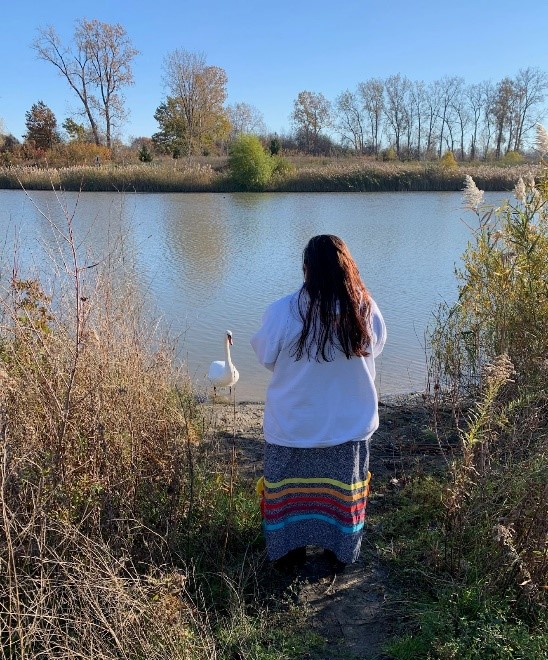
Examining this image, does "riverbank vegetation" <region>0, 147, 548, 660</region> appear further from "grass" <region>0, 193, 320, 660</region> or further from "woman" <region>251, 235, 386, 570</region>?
"woman" <region>251, 235, 386, 570</region>

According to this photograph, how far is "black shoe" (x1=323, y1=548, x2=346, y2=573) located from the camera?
293 cm

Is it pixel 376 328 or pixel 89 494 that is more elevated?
pixel 376 328

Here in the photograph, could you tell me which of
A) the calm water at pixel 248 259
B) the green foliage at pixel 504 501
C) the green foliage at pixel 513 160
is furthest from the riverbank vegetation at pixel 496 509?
the green foliage at pixel 513 160

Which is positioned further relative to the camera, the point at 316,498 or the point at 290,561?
the point at 290,561

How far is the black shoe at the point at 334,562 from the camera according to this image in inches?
115

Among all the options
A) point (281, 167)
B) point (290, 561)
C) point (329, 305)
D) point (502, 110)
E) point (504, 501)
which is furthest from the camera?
point (502, 110)

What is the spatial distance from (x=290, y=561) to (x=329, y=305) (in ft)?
4.42

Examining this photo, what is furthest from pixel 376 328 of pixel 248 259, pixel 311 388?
pixel 248 259

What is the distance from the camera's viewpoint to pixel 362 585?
285 centimetres

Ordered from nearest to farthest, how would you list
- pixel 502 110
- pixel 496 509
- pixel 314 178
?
1. pixel 496 509
2. pixel 314 178
3. pixel 502 110

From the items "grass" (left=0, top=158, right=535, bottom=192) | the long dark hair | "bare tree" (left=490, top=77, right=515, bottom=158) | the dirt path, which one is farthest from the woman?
"bare tree" (left=490, top=77, right=515, bottom=158)

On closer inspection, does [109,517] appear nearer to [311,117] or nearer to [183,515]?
[183,515]

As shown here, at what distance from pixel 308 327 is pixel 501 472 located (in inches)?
49.2

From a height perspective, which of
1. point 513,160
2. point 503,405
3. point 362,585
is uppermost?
point 513,160
